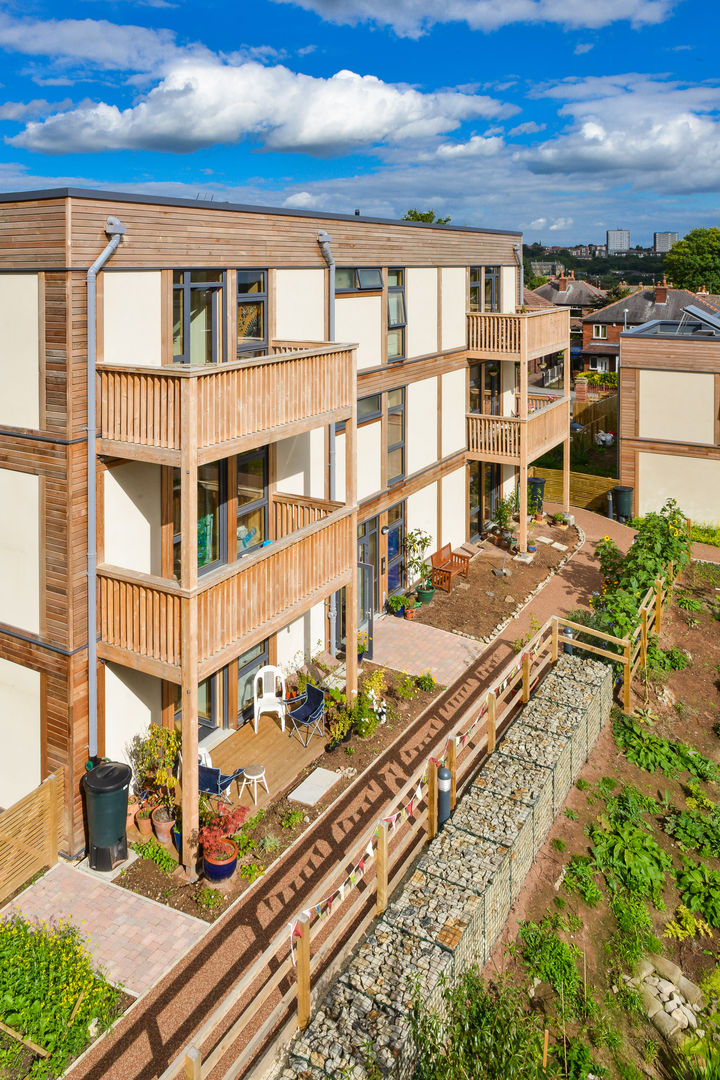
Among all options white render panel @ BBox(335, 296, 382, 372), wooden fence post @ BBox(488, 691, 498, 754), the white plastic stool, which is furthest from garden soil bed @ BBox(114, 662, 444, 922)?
white render panel @ BBox(335, 296, 382, 372)

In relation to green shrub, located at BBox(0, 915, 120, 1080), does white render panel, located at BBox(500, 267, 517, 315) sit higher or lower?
higher

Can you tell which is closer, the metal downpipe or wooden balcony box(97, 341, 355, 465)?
wooden balcony box(97, 341, 355, 465)

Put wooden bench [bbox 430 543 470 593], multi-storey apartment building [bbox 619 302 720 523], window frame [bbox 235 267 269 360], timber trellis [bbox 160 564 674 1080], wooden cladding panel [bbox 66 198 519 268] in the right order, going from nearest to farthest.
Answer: timber trellis [bbox 160 564 674 1080] < wooden cladding panel [bbox 66 198 519 268] < window frame [bbox 235 267 269 360] < wooden bench [bbox 430 543 470 593] < multi-storey apartment building [bbox 619 302 720 523]

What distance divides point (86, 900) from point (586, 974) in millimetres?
5590

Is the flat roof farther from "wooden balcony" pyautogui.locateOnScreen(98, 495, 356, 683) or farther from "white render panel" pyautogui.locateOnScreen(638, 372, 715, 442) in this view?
"white render panel" pyautogui.locateOnScreen(638, 372, 715, 442)

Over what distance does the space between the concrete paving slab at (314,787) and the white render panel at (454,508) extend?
991 centimetres

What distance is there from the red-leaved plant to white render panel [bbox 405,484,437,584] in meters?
9.82

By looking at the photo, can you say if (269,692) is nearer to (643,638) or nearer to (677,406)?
(643,638)

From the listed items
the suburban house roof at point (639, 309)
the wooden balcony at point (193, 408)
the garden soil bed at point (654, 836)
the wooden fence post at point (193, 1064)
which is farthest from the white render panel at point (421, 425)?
the suburban house roof at point (639, 309)

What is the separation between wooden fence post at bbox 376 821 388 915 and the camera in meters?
8.35

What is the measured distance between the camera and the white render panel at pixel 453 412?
20392 mm

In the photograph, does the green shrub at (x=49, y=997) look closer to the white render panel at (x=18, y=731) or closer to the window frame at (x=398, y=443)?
the white render panel at (x=18, y=731)

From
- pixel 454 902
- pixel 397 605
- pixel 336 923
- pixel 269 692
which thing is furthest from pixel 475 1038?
pixel 397 605

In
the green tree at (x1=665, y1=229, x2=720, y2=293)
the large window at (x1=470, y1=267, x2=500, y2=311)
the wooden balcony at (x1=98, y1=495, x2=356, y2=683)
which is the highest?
the green tree at (x1=665, y1=229, x2=720, y2=293)
